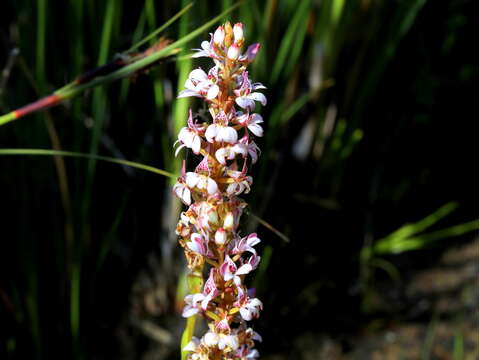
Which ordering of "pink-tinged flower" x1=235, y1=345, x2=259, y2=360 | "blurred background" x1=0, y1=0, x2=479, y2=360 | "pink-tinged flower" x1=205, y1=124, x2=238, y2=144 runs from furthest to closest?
"blurred background" x1=0, y1=0, x2=479, y2=360 < "pink-tinged flower" x1=235, y1=345, x2=259, y2=360 < "pink-tinged flower" x1=205, y1=124, x2=238, y2=144

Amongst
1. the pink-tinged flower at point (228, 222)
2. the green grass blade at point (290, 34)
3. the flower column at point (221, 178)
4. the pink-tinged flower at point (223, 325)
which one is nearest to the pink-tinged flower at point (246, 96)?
the flower column at point (221, 178)

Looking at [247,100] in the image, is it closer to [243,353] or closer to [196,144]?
[196,144]

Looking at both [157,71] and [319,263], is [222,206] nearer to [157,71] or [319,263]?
[157,71]

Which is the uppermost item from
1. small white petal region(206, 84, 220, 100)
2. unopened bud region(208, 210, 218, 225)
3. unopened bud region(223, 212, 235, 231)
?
small white petal region(206, 84, 220, 100)

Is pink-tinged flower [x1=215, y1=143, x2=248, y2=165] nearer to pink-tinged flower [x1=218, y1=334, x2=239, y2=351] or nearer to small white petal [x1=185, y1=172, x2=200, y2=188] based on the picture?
small white petal [x1=185, y1=172, x2=200, y2=188]

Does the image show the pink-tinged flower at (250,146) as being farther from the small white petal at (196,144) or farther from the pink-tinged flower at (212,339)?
the pink-tinged flower at (212,339)

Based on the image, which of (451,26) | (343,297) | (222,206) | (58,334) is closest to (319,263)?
(343,297)

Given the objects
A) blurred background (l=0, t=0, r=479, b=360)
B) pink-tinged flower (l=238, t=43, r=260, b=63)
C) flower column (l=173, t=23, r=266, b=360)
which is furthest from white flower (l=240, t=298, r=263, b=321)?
blurred background (l=0, t=0, r=479, b=360)
